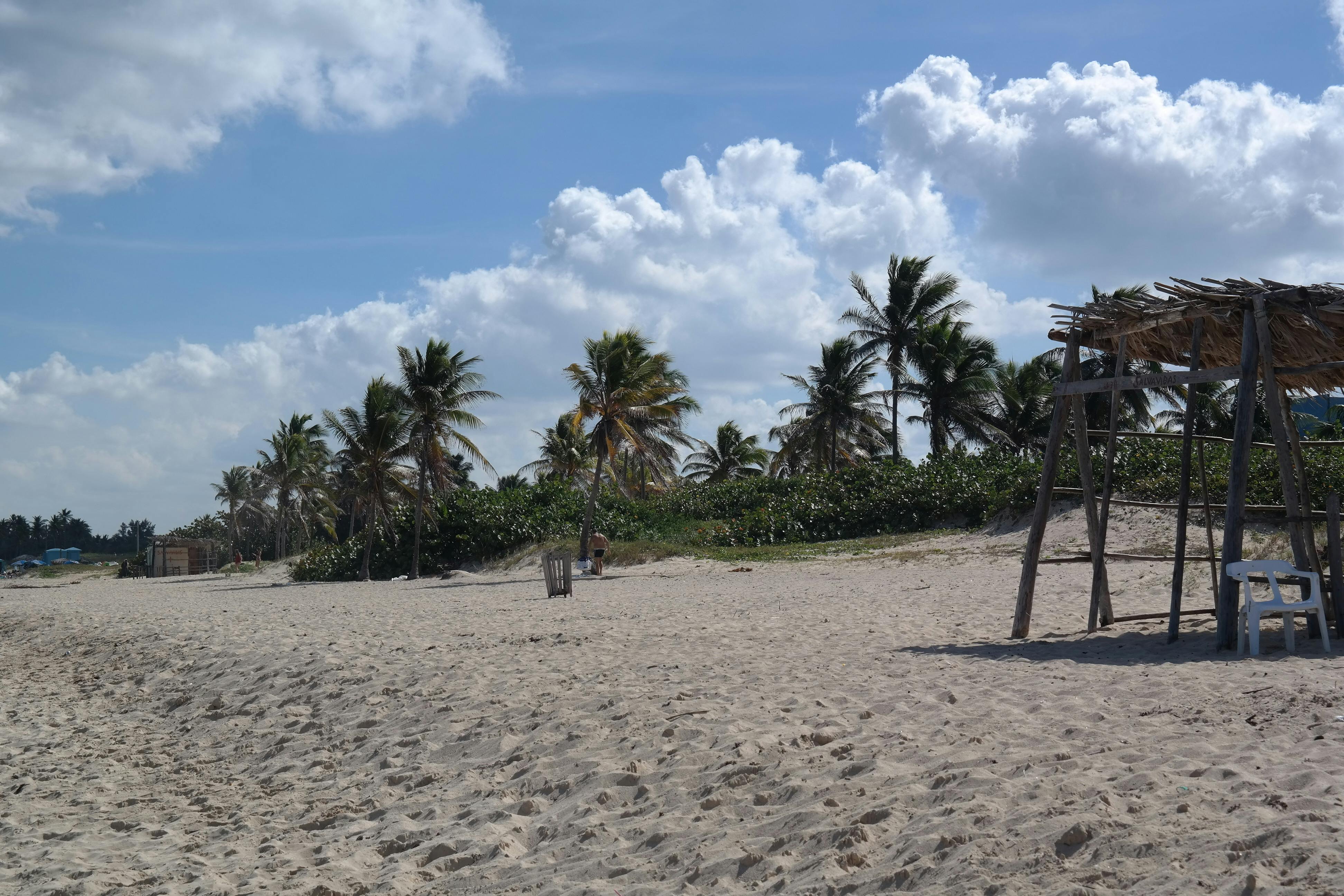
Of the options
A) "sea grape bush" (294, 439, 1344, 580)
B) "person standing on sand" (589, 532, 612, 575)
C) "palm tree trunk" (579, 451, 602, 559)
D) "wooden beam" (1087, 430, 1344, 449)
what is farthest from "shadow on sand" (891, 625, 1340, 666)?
"palm tree trunk" (579, 451, 602, 559)

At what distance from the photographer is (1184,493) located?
8.48 meters

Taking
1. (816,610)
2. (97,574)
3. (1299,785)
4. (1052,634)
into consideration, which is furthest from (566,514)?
(97,574)

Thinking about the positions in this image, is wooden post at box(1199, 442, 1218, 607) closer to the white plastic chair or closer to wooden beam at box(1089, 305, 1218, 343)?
wooden beam at box(1089, 305, 1218, 343)

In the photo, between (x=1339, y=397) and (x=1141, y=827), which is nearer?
(x=1141, y=827)

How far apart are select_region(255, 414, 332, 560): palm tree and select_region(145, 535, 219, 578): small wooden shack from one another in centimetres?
347

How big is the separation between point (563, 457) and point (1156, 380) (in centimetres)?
4114

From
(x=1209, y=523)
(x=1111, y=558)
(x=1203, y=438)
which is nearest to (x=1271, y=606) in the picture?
(x=1111, y=558)

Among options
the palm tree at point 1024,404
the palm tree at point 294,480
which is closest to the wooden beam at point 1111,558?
the palm tree at point 1024,404

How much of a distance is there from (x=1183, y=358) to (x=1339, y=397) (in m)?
1.67

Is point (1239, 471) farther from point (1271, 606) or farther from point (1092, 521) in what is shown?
point (1092, 521)

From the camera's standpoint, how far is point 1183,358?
31.9 ft

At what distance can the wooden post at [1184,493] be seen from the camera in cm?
809

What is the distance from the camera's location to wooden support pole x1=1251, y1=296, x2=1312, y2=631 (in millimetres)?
7574

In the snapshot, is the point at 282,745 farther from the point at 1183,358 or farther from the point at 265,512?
the point at 265,512
